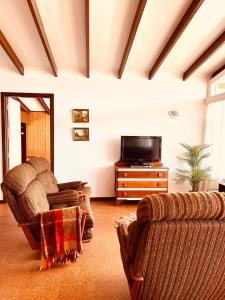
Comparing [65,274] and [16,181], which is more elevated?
[16,181]

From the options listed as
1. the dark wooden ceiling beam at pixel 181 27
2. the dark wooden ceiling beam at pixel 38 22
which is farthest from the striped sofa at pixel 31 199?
the dark wooden ceiling beam at pixel 181 27

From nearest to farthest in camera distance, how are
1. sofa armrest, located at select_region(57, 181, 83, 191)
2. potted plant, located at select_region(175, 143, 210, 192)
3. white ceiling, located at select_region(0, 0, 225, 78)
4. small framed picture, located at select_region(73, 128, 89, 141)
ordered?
white ceiling, located at select_region(0, 0, 225, 78), sofa armrest, located at select_region(57, 181, 83, 191), potted plant, located at select_region(175, 143, 210, 192), small framed picture, located at select_region(73, 128, 89, 141)

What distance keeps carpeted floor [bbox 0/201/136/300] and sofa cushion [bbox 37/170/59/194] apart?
28.0 inches

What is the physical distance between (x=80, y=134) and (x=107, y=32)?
2009 millimetres

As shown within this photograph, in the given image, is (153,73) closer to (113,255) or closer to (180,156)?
(180,156)

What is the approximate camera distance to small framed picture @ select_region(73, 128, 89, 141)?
436 centimetres

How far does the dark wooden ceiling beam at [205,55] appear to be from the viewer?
3.02 meters

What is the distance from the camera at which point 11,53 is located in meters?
3.44

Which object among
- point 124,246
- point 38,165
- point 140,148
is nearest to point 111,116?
point 140,148

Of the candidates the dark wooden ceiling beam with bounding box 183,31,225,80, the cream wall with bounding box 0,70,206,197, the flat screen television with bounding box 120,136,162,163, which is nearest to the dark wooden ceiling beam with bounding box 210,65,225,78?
the dark wooden ceiling beam with bounding box 183,31,225,80

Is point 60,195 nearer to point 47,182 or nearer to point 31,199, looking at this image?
point 47,182

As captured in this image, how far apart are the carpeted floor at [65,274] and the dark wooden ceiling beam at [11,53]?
2710 mm

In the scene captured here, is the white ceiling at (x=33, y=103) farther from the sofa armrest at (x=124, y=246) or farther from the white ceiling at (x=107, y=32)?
the sofa armrest at (x=124, y=246)

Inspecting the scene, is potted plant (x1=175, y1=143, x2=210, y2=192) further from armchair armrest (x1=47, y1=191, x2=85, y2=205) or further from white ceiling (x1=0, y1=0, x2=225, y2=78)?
armchair armrest (x1=47, y1=191, x2=85, y2=205)
